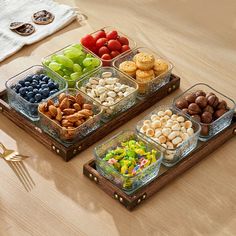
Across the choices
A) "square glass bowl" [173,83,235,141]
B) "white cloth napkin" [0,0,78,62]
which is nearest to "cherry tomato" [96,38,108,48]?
"white cloth napkin" [0,0,78,62]

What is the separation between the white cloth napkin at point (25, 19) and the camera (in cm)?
240

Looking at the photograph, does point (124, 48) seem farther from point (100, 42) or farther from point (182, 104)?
point (182, 104)

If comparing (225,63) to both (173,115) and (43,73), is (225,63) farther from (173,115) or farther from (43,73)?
(43,73)

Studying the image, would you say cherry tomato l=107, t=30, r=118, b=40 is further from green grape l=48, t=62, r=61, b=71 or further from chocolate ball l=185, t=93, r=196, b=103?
chocolate ball l=185, t=93, r=196, b=103

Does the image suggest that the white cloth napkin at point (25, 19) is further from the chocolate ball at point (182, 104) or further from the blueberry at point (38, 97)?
the chocolate ball at point (182, 104)

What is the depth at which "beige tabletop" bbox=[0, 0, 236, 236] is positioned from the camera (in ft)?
5.80

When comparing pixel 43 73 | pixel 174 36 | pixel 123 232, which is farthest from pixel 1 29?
pixel 123 232

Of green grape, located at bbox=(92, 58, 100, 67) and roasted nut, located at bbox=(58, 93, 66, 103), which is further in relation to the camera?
green grape, located at bbox=(92, 58, 100, 67)

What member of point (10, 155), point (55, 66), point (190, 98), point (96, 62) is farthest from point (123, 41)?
point (10, 155)

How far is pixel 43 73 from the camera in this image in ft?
7.22

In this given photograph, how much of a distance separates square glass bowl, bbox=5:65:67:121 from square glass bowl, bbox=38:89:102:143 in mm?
50

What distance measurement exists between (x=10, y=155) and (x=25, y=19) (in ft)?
2.40

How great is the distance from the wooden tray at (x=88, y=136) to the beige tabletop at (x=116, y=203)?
0.02 meters

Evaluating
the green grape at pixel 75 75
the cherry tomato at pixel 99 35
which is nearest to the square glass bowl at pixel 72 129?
the green grape at pixel 75 75
